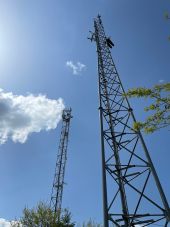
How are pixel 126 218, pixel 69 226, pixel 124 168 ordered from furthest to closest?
1. pixel 69 226
2. pixel 124 168
3. pixel 126 218

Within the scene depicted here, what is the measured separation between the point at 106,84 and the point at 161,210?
9138 mm

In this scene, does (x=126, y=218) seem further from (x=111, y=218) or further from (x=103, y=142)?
(x=103, y=142)

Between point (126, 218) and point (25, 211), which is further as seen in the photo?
point (25, 211)

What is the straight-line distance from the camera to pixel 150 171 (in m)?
10.8


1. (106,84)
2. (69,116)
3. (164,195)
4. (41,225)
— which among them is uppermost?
(69,116)

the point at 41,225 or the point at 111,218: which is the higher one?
the point at 41,225

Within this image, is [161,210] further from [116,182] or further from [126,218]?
[116,182]

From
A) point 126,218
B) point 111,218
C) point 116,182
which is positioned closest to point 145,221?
point 126,218

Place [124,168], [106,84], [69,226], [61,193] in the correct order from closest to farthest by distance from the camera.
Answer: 1. [124,168]
2. [106,84]
3. [69,226]
4. [61,193]

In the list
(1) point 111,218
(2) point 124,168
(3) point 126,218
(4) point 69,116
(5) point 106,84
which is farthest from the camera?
(4) point 69,116

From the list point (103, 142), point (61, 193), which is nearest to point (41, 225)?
point (61, 193)

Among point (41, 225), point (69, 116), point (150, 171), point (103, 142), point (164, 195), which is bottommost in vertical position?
point (164, 195)

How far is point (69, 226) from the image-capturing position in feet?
94.9

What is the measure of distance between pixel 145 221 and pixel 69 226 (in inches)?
822
